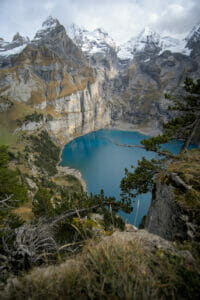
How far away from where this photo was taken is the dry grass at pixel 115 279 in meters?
1.60

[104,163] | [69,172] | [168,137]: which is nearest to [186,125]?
[168,137]

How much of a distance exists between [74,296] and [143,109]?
570 ft

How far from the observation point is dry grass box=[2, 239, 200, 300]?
1.60 m

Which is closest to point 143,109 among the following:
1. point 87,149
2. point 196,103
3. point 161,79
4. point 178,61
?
point 161,79

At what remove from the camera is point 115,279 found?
1703 millimetres

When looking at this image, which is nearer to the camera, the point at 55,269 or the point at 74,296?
the point at 74,296

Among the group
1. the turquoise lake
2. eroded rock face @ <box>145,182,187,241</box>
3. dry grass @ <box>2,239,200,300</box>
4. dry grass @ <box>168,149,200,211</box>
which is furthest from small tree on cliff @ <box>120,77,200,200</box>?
the turquoise lake

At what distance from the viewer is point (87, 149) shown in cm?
8794

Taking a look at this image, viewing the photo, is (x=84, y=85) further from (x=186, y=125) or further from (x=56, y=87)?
(x=186, y=125)

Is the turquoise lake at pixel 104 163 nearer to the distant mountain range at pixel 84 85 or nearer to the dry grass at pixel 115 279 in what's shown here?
the distant mountain range at pixel 84 85

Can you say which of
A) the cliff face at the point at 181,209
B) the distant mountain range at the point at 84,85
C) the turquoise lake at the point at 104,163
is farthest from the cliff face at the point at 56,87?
the cliff face at the point at 181,209

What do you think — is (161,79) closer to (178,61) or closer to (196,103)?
(178,61)

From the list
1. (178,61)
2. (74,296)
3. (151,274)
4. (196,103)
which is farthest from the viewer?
(178,61)

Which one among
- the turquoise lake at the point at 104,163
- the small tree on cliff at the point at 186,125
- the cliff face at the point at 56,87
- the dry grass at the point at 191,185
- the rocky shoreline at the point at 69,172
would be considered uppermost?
the cliff face at the point at 56,87
